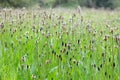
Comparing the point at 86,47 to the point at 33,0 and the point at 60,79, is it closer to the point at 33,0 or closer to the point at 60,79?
the point at 60,79

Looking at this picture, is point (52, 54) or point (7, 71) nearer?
point (7, 71)

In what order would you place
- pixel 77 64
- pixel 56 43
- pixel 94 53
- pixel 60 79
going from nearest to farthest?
pixel 60 79 < pixel 77 64 < pixel 94 53 < pixel 56 43

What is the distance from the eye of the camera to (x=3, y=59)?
10.4 feet

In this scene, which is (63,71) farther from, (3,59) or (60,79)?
(3,59)

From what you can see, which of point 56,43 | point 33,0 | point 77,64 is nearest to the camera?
point 77,64

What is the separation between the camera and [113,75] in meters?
2.78

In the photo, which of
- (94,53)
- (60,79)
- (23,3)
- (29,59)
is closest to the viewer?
(60,79)

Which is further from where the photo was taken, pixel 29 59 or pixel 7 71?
pixel 29 59

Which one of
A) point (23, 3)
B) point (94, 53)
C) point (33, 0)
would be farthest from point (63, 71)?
point (33, 0)

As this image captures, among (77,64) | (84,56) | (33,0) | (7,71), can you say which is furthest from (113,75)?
(33,0)

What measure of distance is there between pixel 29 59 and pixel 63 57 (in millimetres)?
385

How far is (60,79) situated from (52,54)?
656 mm

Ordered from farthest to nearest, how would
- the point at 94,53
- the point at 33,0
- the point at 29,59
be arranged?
the point at 33,0 < the point at 94,53 < the point at 29,59

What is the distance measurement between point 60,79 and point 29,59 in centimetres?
67
